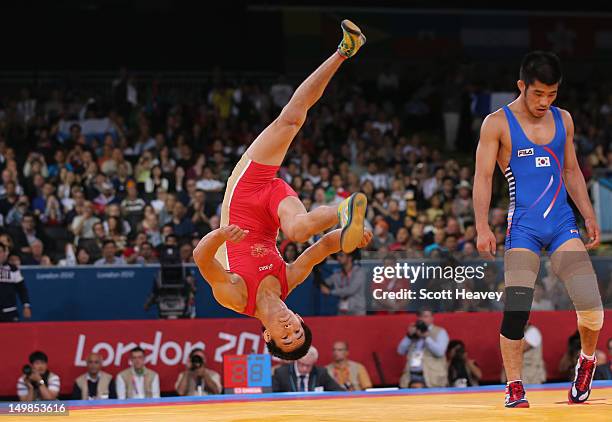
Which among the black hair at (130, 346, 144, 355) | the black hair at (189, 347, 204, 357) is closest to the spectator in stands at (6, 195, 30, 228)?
the black hair at (130, 346, 144, 355)

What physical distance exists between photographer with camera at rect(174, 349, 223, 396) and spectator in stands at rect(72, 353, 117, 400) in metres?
0.81

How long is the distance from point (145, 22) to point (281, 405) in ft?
57.7

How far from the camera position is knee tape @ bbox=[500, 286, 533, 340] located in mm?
7484

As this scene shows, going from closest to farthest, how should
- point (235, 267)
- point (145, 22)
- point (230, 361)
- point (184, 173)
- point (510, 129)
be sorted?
point (510, 129)
point (235, 267)
point (230, 361)
point (184, 173)
point (145, 22)

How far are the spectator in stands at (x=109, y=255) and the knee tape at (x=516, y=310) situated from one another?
28.8 feet

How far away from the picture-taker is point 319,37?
25.0m

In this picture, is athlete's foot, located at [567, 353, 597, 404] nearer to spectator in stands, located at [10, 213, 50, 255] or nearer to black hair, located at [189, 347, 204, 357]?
black hair, located at [189, 347, 204, 357]

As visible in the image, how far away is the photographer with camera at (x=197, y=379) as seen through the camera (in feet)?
42.8

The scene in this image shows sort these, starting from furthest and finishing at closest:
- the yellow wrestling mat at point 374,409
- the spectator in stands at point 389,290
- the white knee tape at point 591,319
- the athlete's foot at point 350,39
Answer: the spectator in stands at point 389,290, the athlete's foot at point 350,39, the white knee tape at point 591,319, the yellow wrestling mat at point 374,409

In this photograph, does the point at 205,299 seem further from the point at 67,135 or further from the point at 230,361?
the point at 67,135

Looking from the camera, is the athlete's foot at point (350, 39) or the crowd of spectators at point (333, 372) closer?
the athlete's foot at point (350, 39)

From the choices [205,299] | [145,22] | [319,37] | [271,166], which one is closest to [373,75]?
[319,37]

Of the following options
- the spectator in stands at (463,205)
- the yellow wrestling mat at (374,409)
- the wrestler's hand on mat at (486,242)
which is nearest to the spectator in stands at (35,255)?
the spectator in stands at (463,205)

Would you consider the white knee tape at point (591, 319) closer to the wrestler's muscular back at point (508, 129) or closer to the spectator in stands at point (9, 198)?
the wrestler's muscular back at point (508, 129)
